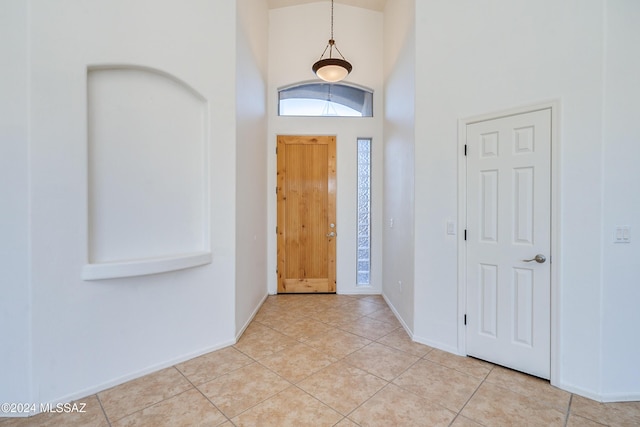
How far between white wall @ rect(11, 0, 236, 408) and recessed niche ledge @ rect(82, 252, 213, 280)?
83mm

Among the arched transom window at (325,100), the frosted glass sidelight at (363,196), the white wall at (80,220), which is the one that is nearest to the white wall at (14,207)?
the white wall at (80,220)

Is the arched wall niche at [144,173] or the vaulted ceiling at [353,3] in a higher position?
the vaulted ceiling at [353,3]

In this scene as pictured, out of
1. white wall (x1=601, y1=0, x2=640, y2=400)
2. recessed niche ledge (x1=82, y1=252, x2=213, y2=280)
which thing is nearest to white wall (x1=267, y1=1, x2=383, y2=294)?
recessed niche ledge (x1=82, y1=252, x2=213, y2=280)

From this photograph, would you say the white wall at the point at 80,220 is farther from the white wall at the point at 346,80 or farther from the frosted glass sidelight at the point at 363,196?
the frosted glass sidelight at the point at 363,196

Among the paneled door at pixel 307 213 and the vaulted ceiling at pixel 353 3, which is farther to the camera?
the paneled door at pixel 307 213

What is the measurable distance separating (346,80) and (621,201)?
3.57 m

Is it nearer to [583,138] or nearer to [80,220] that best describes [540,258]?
[583,138]

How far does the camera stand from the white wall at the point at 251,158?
2941 millimetres

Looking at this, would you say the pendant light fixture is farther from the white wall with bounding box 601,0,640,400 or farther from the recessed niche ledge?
the recessed niche ledge

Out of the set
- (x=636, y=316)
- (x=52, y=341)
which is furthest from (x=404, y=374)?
(x=52, y=341)

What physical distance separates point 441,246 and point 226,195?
7.21 feet

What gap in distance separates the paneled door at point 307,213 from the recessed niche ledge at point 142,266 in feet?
6.20

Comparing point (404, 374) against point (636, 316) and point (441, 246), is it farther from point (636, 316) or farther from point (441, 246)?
point (636, 316)

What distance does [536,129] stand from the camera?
2174 mm
